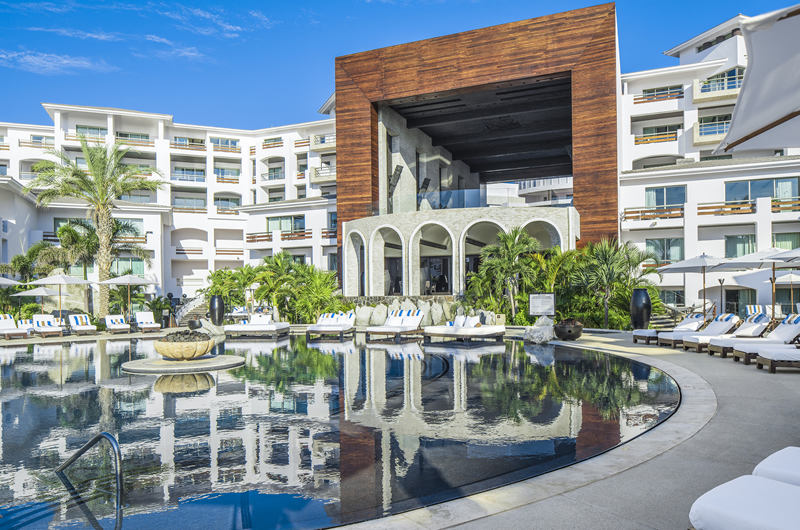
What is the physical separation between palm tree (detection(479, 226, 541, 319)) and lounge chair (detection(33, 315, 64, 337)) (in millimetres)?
17789

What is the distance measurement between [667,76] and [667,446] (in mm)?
36060

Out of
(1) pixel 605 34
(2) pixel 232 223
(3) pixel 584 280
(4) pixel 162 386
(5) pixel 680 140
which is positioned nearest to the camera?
(4) pixel 162 386

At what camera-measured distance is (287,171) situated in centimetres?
4741

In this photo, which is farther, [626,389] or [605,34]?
[605,34]

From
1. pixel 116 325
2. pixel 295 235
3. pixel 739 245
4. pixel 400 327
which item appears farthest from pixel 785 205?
pixel 116 325

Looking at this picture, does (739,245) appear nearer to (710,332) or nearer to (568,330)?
(710,332)

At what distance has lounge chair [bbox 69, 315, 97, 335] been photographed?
22.0 metres

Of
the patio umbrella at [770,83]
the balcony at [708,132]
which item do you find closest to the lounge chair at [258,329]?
the patio umbrella at [770,83]

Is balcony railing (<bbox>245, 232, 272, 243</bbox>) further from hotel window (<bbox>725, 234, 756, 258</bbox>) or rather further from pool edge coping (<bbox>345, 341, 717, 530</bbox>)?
pool edge coping (<bbox>345, 341, 717, 530</bbox>)

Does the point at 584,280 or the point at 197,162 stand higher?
the point at 197,162

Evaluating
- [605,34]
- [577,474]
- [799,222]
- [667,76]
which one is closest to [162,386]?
[577,474]

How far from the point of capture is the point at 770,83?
392 centimetres

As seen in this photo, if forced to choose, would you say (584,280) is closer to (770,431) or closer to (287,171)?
(770,431)

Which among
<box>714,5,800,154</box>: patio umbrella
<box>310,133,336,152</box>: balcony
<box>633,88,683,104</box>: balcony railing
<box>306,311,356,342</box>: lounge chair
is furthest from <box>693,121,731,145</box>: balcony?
<box>714,5,800,154</box>: patio umbrella
